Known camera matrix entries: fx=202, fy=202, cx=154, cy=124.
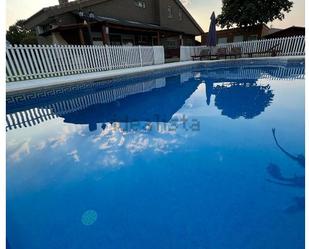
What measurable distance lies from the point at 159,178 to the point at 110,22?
44.5 feet

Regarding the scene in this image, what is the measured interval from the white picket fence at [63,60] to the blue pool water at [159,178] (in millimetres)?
4252

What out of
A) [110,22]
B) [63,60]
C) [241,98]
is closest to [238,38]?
[110,22]

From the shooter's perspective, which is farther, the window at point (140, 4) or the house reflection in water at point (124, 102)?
the window at point (140, 4)

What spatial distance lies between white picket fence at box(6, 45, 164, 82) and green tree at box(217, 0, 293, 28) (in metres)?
16.1

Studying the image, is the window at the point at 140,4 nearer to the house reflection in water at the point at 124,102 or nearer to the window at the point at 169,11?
the window at the point at 169,11

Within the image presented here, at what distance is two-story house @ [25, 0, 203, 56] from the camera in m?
13.7

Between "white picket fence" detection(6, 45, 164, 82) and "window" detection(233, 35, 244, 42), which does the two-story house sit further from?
"window" detection(233, 35, 244, 42)

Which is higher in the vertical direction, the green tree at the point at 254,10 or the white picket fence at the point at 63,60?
the green tree at the point at 254,10

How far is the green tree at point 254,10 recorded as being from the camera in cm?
2153

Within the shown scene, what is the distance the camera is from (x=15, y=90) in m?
6.46

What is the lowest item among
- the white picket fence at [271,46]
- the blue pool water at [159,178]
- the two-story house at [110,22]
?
the blue pool water at [159,178]

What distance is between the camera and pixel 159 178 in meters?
2.35

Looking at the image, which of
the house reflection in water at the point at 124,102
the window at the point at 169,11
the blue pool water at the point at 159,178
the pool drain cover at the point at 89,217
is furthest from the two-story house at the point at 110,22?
the pool drain cover at the point at 89,217
